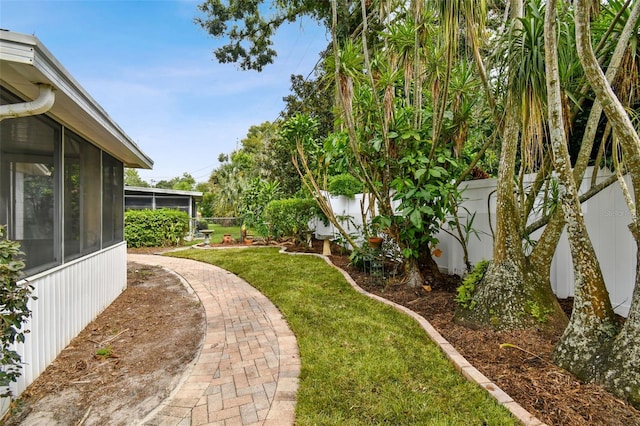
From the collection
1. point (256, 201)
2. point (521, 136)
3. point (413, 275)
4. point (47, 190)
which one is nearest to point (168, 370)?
point (47, 190)

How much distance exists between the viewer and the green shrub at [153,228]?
479 inches

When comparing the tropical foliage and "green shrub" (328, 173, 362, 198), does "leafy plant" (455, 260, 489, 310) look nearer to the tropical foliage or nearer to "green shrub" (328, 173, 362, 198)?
the tropical foliage

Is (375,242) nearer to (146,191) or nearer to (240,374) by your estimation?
(240,374)

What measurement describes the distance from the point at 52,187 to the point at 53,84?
1.39 m

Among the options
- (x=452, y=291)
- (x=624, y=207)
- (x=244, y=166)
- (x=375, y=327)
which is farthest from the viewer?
(x=244, y=166)

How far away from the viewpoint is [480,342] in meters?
3.22

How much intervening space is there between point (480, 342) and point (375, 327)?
1098mm

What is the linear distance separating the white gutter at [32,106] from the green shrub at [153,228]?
425 inches

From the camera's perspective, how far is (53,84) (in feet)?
7.95

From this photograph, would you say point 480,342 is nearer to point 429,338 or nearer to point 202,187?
point 429,338

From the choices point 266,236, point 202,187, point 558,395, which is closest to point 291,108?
point 266,236

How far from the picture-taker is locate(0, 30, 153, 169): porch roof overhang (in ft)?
6.69

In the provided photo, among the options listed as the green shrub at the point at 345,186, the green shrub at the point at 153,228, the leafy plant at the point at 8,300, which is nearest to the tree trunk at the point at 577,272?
the leafy plant at the point at 8,300

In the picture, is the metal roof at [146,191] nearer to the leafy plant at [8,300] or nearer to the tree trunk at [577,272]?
the leafy plant at [8,300]
